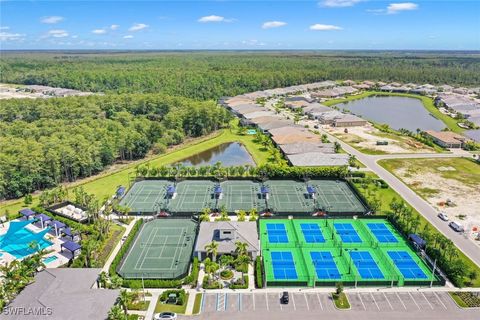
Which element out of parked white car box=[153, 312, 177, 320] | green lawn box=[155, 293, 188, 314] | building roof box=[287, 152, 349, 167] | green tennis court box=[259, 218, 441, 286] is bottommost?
green lawn box=[155, 293, 188, 314]

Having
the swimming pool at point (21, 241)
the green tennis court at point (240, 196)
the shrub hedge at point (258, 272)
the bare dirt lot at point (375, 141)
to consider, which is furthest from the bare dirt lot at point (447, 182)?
the swimming pool at point (21, 241)

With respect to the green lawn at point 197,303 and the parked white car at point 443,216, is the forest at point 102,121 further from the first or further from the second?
the parked white car at point 443,216

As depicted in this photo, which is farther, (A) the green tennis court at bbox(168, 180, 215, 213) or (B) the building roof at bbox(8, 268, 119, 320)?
(A) the green tennis court at bbox(168, 180, 215, 213)

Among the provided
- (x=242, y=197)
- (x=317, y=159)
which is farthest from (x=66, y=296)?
(x=317, y=159)

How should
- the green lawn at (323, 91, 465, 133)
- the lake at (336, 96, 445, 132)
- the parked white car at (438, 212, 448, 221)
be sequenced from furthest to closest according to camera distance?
the lake at (336, 96, 445, 132)
the green lawn at (323, 91, 465, 133)
the parked white car at (438, 212, 448, 221)

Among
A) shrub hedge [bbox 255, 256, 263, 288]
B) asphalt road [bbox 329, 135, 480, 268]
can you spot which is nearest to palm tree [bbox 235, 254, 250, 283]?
shrub hedge [bbox 255, 256, 263, 288]

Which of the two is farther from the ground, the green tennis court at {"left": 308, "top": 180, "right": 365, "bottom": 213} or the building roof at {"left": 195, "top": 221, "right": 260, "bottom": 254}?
the building roof at {"left": 195, "top": 221, "right": 260, "bottom": 254}

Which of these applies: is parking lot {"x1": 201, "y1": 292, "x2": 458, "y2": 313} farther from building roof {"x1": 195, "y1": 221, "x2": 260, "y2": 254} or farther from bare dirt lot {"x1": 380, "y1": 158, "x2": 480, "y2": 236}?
bare dirt lot {"x1": 380, "y1": 158, "x2": 480, "y2": 236}
